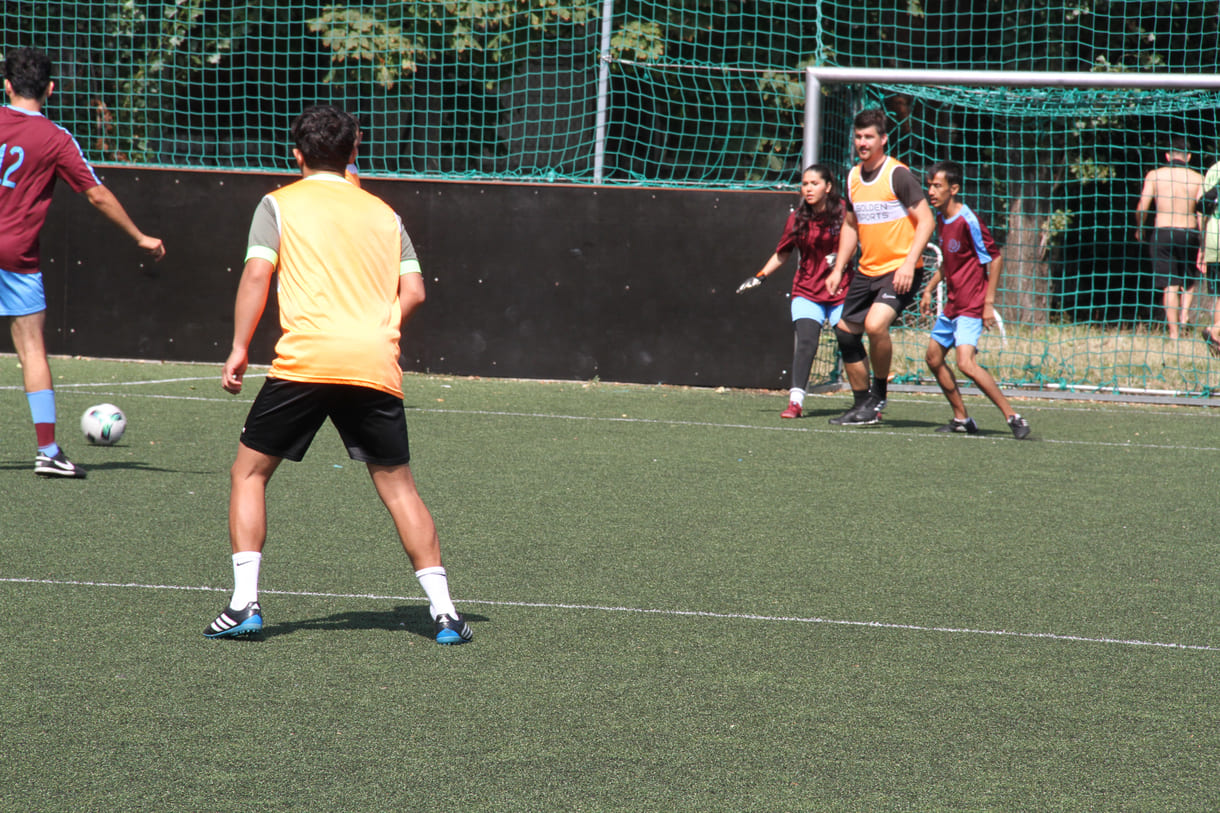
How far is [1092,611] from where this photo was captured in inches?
201

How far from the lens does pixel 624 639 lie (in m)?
4.57

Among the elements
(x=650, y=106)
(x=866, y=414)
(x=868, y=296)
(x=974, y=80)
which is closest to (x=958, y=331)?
(x=868, y=296)

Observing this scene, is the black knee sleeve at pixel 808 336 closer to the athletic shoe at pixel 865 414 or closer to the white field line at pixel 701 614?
the athletic shoe at pixel 865 414

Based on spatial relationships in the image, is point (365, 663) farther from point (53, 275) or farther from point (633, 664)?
point (53, 275)

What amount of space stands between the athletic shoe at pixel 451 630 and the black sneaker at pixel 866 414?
252 inches

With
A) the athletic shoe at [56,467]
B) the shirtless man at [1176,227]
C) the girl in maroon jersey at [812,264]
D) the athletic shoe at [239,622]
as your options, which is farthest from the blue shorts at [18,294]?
the shirtless man at [1176,227]

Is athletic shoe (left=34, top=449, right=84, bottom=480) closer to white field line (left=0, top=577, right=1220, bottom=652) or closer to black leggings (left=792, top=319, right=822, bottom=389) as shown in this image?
white field line (left=0, top=577, right=1220, bottom=652)

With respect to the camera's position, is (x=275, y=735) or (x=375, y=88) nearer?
(x=275, y=735)

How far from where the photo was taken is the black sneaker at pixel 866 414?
10.5 metres

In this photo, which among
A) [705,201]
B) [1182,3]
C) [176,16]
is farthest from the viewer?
[1182,3]

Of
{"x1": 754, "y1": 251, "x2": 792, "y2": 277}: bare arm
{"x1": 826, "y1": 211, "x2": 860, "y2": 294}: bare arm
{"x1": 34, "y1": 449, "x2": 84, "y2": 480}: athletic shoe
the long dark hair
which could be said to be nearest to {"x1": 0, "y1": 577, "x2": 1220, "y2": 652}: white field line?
{"x1": 34, "y1": 449, "x2": 84, "y2": 480}: athletic shoe

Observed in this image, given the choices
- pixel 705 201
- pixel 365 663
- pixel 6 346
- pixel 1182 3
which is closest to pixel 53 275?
pixel 6 346

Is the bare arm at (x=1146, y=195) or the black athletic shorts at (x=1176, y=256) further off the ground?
the bare arm at (x=1146, y=195)

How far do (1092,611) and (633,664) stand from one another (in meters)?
1.83
